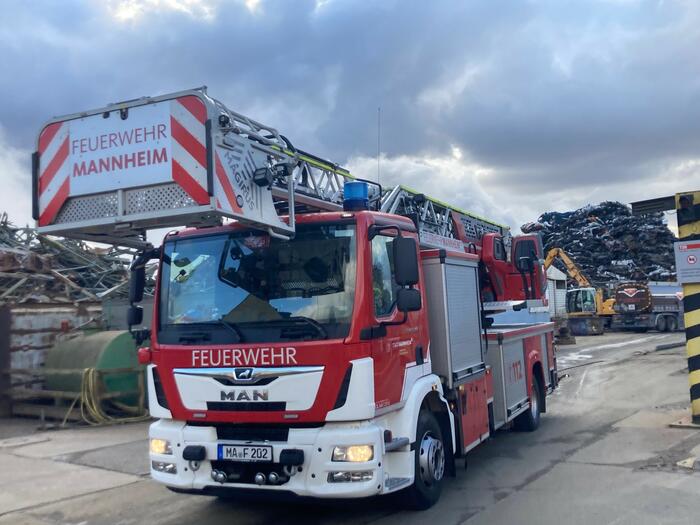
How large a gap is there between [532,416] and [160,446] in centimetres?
573

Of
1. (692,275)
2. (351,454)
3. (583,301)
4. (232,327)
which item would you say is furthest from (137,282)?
(583,301)

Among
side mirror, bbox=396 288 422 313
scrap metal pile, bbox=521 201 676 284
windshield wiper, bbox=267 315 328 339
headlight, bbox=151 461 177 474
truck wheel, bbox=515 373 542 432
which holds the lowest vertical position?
truck wheel, bbox=515 373 542 432

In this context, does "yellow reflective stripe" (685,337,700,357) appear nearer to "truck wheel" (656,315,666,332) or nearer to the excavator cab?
the excavator cab

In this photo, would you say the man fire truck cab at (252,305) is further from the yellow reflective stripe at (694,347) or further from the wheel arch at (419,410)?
the yellow reflective stripe at (694,347)

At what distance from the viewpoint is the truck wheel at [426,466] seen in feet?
18.0

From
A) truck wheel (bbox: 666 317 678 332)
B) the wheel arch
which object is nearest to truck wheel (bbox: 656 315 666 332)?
truck wheel (bbox: 666 317 678 332)

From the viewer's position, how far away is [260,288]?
523cm

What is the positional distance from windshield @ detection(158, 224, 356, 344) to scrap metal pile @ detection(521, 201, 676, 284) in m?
32.0

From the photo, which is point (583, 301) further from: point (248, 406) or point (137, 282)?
point (248, 406)

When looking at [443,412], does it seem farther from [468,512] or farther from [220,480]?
[220,480]

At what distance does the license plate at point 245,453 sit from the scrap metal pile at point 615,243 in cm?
3250

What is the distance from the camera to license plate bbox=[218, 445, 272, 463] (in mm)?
4855

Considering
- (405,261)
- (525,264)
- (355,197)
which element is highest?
(355,197)

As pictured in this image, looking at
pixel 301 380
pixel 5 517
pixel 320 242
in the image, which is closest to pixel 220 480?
pixel 301 380
